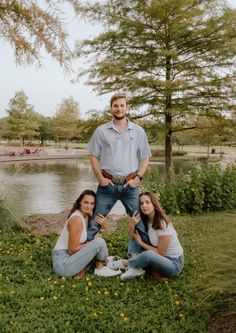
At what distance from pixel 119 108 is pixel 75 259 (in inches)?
61.2

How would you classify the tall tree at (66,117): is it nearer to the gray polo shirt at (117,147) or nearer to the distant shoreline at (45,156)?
the distant shoreline at (45,156)

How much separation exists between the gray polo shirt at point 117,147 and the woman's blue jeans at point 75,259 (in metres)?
0.76

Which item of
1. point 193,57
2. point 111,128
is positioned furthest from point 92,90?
point 111,128

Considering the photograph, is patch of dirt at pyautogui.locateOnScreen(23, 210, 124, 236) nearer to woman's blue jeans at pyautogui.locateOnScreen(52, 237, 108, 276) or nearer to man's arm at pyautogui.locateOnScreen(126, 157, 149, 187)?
woman's blue jeans at pyautogui.locateOnScreen(52, 237, 108, 276)

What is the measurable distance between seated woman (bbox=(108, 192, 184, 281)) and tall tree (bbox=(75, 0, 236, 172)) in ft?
26.8

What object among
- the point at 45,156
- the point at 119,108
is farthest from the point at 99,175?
the point at 45,156

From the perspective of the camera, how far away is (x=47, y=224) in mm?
6125

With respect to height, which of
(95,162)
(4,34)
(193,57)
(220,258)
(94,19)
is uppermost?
(94,19)

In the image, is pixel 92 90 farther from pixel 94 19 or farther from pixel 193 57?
pixel 193 57

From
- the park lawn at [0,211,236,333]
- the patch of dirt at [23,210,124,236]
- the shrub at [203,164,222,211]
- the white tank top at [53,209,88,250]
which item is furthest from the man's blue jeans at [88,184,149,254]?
the shrub at [203,164,222,211]

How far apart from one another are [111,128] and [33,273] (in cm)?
168

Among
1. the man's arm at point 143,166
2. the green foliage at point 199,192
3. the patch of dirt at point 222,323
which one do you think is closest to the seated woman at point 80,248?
the man's arm at point 143,166

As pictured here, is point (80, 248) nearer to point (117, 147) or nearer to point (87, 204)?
point (87, 204)

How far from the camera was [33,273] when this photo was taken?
12.8ft
